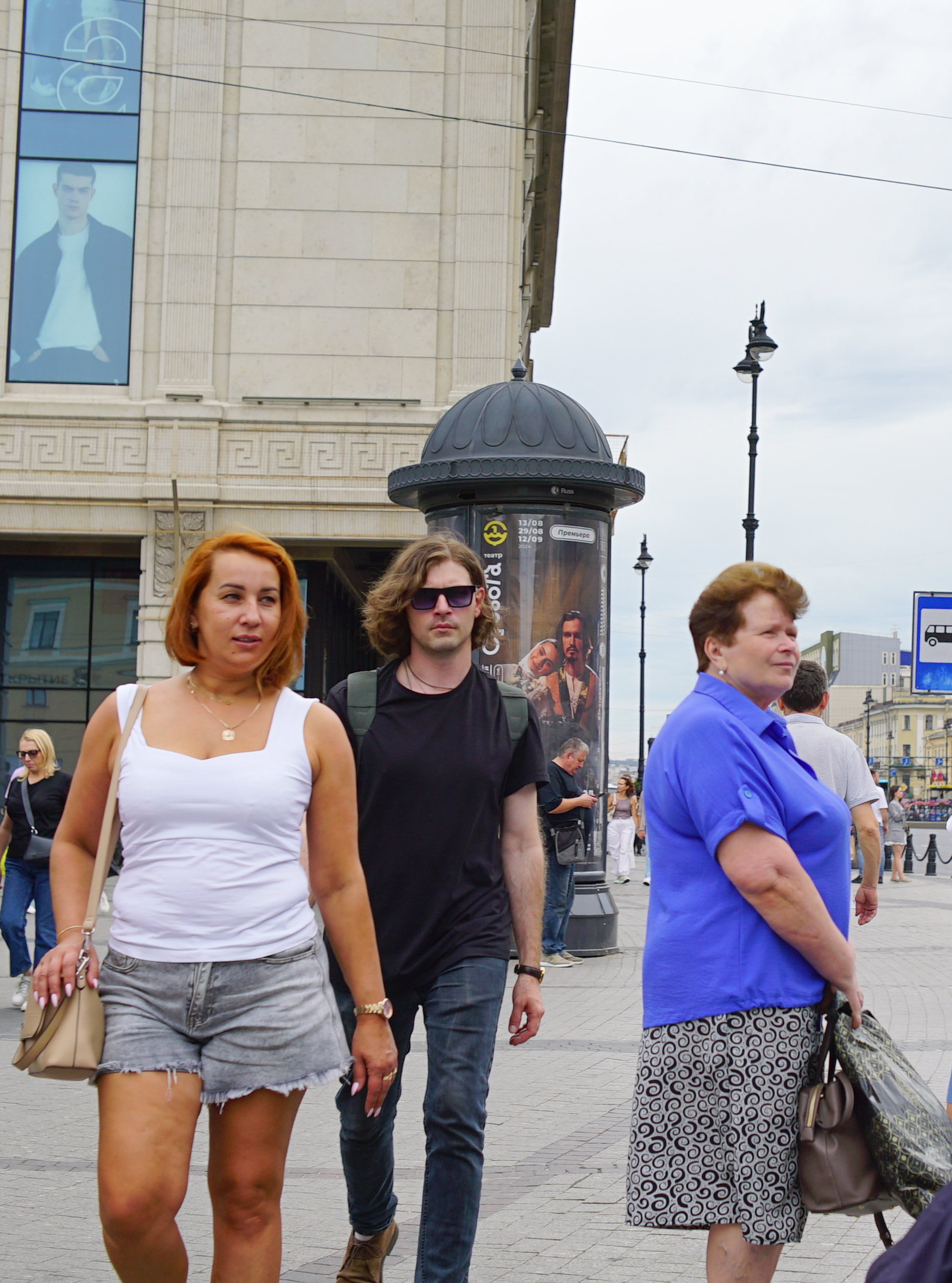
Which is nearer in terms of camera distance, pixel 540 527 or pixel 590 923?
pixel 540 527

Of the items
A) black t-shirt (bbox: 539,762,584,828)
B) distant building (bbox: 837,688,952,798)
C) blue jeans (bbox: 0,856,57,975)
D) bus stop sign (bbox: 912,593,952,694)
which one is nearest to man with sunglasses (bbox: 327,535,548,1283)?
blue jeans (bbox: 0,856,57,975)

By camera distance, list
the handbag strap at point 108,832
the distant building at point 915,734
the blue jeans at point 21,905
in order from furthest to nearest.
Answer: the distant building at point 915,734, the blue jeans at point 21,905, the handbag strap at point 108,832

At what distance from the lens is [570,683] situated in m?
11.3

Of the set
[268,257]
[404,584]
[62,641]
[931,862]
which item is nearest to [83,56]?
[268,257]

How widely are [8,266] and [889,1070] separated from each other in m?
19.9

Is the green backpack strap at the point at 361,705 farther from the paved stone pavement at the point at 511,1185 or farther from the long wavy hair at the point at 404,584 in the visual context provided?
the paved stone pavement at the point at 511,1185

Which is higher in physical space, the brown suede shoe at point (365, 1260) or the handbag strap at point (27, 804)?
the handbag strap at point (27, 804)

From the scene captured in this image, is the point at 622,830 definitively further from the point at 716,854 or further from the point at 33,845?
the point at 716,854

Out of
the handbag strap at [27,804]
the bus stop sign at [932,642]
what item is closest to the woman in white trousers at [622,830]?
the bus stop sign at [932,642]

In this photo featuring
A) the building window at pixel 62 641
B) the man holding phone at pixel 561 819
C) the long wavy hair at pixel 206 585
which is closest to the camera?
the long wavy hair at pixel 206 585

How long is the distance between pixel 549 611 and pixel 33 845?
4.17 m

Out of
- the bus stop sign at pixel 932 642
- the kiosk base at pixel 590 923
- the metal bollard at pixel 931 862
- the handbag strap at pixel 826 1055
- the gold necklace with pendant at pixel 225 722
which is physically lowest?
the metal bollard at pixel 931 862

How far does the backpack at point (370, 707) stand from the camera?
392 centimetres

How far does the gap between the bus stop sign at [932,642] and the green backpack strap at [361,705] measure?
11597 mm
